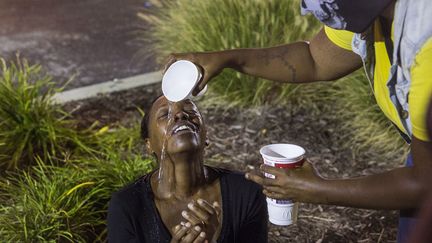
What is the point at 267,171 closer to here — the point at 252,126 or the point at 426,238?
the point at 426,238

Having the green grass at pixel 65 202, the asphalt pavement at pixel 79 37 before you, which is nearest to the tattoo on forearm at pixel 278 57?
the green grass at pixel 65 202

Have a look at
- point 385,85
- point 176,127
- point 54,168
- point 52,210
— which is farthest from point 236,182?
point 54,168

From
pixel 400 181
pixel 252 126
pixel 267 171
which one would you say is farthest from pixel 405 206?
pixel 252 126

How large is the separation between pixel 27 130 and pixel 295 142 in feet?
6.60

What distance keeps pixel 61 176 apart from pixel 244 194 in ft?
4.99

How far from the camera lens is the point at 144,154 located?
224 inches

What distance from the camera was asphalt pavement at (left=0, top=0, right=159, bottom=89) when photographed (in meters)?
8.27

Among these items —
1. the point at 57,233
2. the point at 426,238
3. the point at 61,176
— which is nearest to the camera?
the point at 426,238

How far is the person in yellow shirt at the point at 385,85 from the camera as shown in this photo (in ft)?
8.63

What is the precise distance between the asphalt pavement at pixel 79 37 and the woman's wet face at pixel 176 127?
168 inches

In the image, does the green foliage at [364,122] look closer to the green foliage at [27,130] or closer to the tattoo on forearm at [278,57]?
the green foliage at [27,130]

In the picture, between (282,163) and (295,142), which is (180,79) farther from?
(295,142)

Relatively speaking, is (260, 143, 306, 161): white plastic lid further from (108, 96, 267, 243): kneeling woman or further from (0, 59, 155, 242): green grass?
(0, 59, 155, 242): green grass

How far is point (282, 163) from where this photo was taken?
315 centimetres
